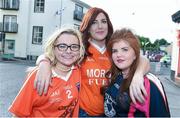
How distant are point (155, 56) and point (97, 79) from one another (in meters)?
63.8

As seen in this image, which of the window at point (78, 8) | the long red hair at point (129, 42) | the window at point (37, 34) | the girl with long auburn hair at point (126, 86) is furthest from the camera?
the window at point (78, 8)

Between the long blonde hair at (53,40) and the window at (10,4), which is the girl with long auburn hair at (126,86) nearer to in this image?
the long blonde hair at (53,40)

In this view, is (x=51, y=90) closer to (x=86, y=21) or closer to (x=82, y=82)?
(x=82, y=82)

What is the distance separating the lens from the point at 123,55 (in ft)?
10.5

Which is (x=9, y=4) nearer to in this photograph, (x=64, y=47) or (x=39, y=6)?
(x=39, y=6)

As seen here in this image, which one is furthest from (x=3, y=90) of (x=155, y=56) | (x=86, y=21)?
(x=155, y=56)

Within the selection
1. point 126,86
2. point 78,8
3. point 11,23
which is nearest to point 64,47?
point 126,86

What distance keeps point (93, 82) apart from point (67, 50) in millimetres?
487

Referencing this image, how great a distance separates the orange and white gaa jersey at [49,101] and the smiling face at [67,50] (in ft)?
0.47

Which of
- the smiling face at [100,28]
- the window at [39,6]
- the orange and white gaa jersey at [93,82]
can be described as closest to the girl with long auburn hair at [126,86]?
the orange and white gaa jersey at [93,82]

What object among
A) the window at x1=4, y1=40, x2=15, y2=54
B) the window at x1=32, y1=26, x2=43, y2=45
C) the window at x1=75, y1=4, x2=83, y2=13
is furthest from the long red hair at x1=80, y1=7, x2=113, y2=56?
the window at x1=75, y1=4, x2=83, y2=13

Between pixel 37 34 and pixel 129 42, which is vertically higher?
pixel 37 34

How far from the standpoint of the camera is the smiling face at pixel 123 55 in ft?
10.4

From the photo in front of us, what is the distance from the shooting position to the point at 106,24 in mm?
3807
